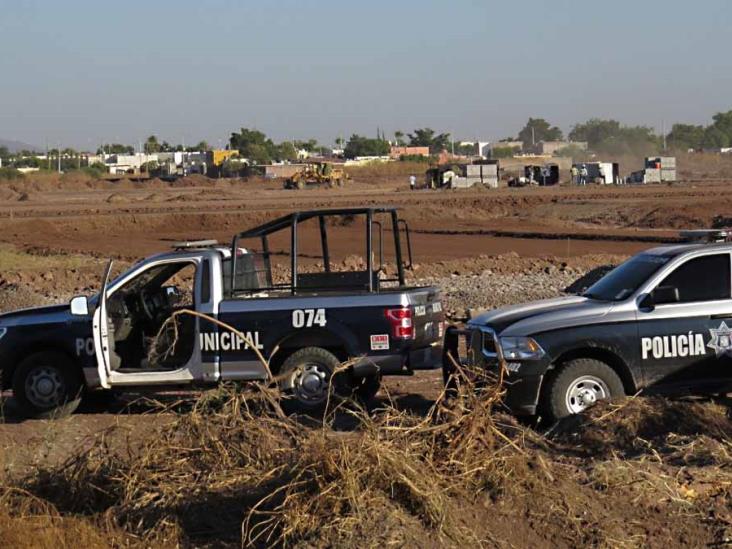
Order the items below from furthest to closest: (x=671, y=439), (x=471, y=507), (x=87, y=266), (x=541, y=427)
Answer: (x=87, y=266) → (x=541, y=427) → (x=671, y=439) → (x=471, y=507)

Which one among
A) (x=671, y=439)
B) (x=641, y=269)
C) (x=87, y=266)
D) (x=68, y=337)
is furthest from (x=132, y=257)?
(x=671, y=439)

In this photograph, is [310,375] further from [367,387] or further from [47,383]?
[47,383]

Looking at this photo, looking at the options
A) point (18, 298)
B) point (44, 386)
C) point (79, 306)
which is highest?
point (79, 306)

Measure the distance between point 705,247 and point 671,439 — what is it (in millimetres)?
2959

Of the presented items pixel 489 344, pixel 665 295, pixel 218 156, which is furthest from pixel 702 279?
pixel 218 156

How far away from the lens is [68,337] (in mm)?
12617

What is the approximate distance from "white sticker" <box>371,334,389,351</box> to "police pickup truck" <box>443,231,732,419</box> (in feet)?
4.12

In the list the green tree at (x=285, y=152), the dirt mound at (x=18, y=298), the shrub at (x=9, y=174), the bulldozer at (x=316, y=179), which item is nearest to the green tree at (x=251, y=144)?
the green tree at (x=285, y=152)

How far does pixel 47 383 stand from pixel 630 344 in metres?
6.03

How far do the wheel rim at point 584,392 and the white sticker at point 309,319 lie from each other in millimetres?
2651

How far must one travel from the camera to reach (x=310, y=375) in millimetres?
12039

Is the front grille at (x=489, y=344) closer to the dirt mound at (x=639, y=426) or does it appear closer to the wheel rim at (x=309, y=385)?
the dirt mound at (x=639, y=426)

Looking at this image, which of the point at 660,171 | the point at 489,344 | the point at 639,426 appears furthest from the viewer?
the point at 660,171

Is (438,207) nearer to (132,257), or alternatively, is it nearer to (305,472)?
(132,257)
